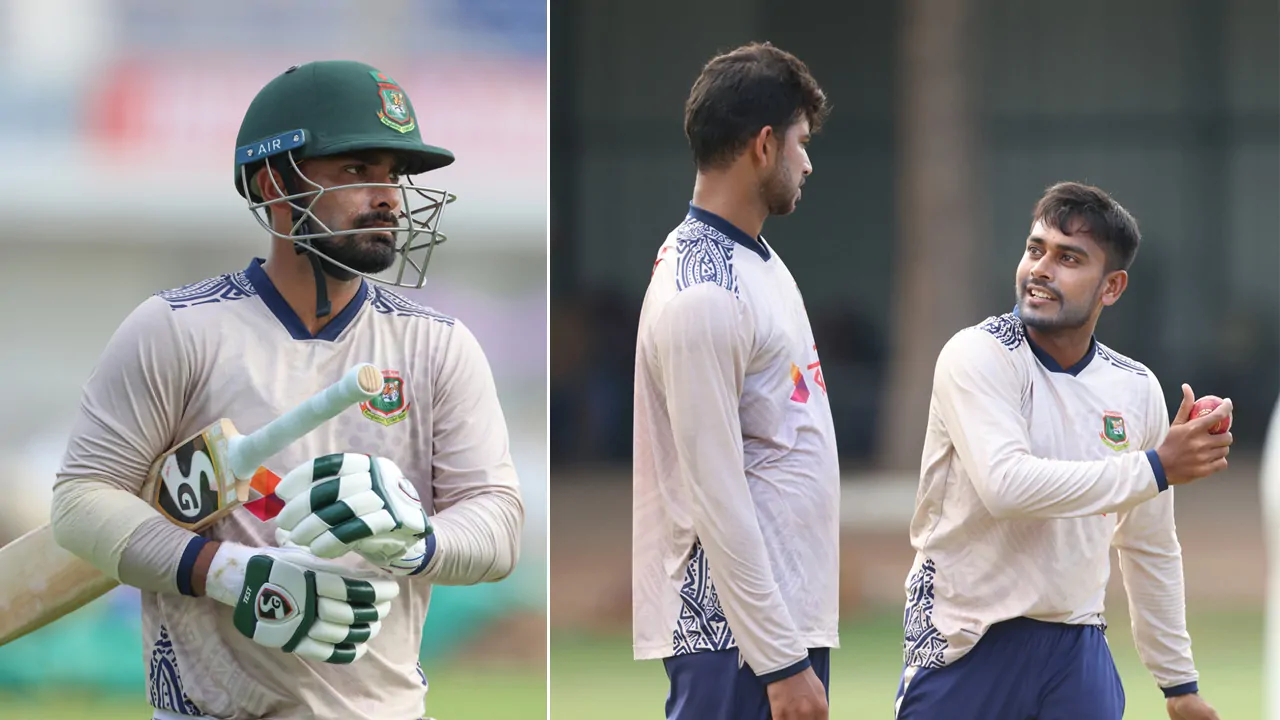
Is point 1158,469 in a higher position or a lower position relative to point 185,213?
lower

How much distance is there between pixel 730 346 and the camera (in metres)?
2.66

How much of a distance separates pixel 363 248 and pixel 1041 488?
134 centimetres

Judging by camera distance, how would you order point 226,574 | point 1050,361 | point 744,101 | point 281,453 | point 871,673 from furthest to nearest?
point 871,673 → point 1050,361 → point 744,101 → point 281,453 → point 226,574

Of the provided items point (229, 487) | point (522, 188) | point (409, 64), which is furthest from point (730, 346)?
point (409, 64)

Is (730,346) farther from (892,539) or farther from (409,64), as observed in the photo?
(892,539)

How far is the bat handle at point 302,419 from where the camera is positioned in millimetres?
2205

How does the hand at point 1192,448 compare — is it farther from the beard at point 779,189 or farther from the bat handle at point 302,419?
the bat handle at point 302,419

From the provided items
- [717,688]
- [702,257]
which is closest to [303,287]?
[702,257]

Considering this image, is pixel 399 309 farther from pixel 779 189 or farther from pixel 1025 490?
pixel 1025 490

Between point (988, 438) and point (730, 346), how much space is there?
2.18ft

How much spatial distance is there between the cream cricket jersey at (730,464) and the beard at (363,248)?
49 centimetres

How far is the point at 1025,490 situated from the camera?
9.68 feet

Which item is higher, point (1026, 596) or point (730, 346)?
point (730, 346)

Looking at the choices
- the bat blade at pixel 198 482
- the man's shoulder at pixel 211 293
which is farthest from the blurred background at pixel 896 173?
the bat blade at pixel 198 482
